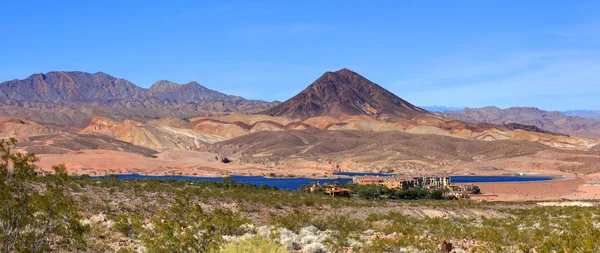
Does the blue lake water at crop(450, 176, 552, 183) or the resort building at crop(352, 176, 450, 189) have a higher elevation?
the blue lake water at crop(450, 176, 552, 183)

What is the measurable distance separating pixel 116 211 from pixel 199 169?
135608mm

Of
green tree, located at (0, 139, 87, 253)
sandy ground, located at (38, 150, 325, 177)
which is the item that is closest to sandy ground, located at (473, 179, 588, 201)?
sandy ground, located at (38, 150, 325, 177)

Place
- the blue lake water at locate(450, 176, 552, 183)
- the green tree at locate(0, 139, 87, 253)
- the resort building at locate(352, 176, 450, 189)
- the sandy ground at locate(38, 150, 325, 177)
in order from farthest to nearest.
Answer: the sandy ground at locate(38, 150, 325, 177)
the blue lake water at locate(450, 176, 552, 183)
the resort building at locate(352, 176, 450, 189)
the green tree at locate(0, 139, 87, 253)

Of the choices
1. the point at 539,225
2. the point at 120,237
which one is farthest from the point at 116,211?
the point at 539,225

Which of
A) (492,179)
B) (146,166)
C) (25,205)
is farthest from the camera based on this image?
(146,166)

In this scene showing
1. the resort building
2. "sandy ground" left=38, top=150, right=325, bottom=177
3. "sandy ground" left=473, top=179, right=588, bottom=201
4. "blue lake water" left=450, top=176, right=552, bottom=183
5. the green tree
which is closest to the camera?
the green tree

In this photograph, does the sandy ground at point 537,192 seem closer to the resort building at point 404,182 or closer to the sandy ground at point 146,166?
the resort building at point 404,182

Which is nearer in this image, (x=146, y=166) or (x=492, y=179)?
(x=492, y=179)

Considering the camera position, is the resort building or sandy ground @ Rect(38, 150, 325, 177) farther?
sandy ground @ Rect(38, 150, 325, 177)

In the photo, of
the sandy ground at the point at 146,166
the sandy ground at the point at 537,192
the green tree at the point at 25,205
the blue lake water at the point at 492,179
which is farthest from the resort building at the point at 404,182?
the green tree at the point at 25,205

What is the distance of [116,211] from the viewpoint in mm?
32562

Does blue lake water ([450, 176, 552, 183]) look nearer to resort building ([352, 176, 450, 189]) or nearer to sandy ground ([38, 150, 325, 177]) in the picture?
resort building ([352, 176, 450, 189])

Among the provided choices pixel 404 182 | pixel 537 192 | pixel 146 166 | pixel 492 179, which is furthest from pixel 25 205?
pixel 492 179

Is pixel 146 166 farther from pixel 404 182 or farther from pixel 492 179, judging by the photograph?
pixel 492 179
